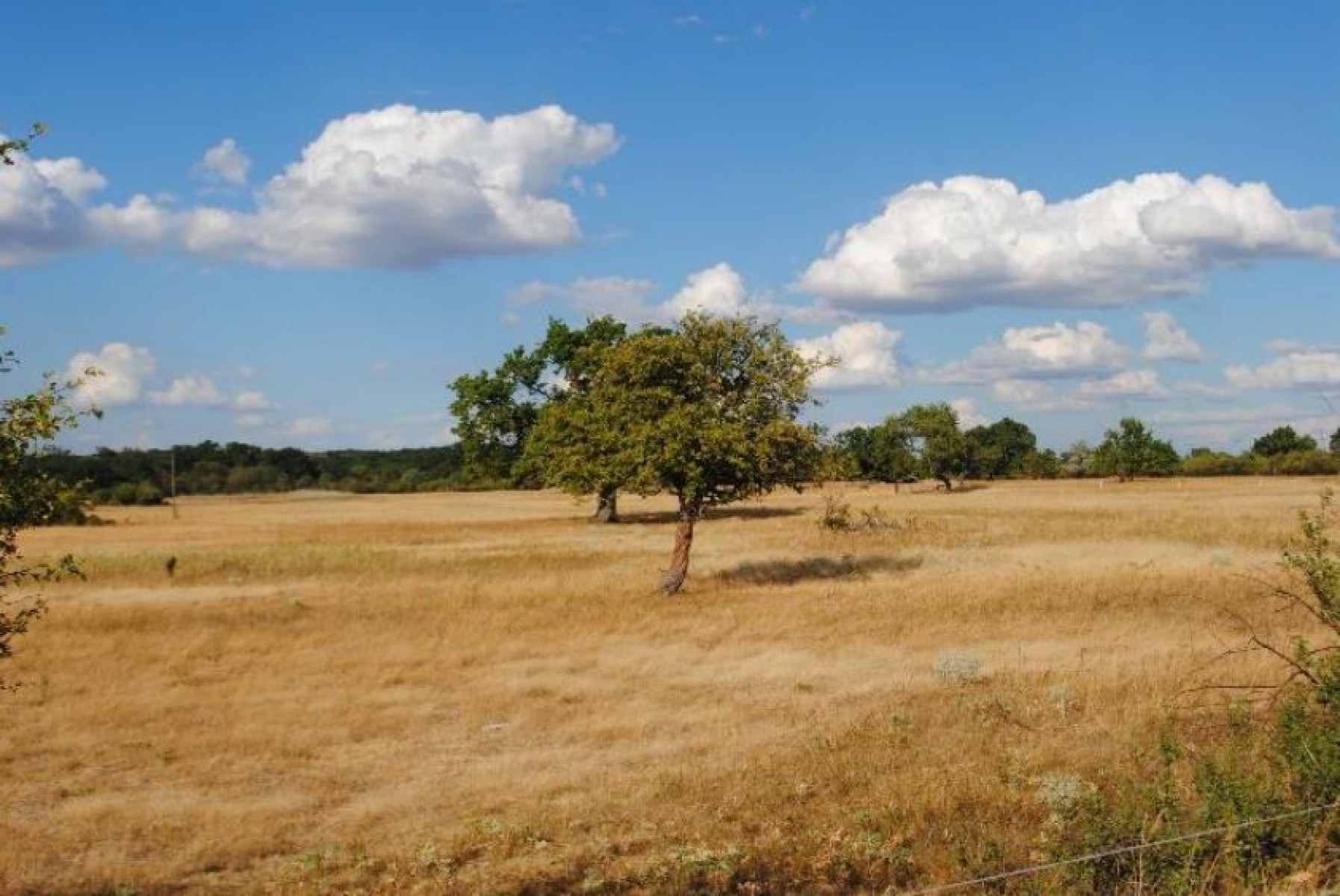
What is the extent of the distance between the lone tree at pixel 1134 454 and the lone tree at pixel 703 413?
9849 centimetres

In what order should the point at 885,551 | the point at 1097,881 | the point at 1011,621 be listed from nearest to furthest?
the point at 1097,881 → the point at 1011,621 → the point at 885,551

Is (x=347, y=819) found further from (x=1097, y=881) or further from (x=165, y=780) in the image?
(x=1097, y=881)

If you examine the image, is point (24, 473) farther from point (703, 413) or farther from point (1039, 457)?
point (1039, 457)

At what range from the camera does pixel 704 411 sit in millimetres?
33062

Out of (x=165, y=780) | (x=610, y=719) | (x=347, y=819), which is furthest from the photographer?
(x=610, y=719)

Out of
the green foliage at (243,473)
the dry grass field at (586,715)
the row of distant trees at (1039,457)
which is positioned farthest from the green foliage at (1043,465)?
the dry grass field at (586,715)

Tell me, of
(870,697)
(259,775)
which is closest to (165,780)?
(259,775)

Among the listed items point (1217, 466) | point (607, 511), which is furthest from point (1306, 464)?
point (607, 511)

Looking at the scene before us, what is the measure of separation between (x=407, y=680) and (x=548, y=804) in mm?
9437

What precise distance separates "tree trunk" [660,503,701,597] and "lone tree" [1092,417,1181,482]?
327 feet

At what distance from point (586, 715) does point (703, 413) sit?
52.0 ft

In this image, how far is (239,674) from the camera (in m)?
23.0

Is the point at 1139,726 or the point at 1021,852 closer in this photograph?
the point at 1021,852

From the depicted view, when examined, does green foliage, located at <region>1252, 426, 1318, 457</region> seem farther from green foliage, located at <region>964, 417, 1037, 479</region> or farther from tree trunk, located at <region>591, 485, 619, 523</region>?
tree trunk, located at <region>591, 485, 619, 523</region>
